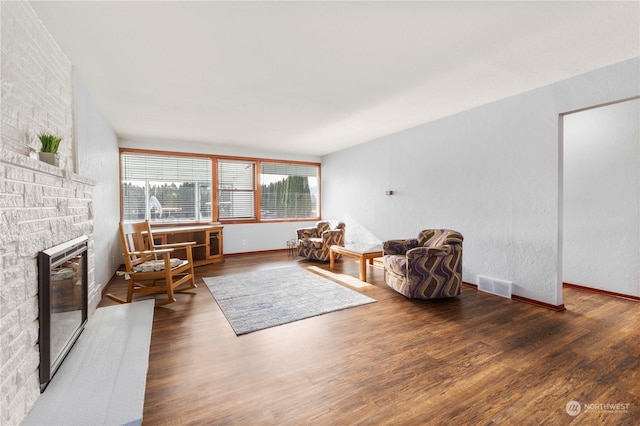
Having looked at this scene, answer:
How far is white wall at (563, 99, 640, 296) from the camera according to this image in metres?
3.51

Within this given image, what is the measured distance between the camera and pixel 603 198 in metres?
3.78

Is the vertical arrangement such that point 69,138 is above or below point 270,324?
above

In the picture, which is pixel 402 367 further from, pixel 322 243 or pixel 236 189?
pixel 236 189

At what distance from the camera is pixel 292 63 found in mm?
2643

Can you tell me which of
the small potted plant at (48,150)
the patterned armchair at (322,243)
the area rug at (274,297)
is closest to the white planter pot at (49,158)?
the small potted plant at (48,150)

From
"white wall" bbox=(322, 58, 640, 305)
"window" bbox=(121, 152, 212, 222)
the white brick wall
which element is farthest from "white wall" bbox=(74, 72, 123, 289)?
"white wall" bbox=(322, 58, 640, 305)

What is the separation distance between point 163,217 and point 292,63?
15.3 ft

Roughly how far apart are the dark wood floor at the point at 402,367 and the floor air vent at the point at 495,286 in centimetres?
37

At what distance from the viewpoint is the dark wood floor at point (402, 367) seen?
163 cm

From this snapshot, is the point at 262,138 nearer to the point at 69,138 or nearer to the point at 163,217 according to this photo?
the point at 163,217

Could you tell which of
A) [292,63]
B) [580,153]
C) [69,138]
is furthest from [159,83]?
[580,153]

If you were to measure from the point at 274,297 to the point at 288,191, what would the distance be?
4026 millimetres

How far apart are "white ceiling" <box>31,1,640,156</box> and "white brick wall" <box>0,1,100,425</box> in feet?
0.91

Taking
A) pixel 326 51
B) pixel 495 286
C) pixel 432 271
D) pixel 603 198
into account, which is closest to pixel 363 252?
pixel 432 271
